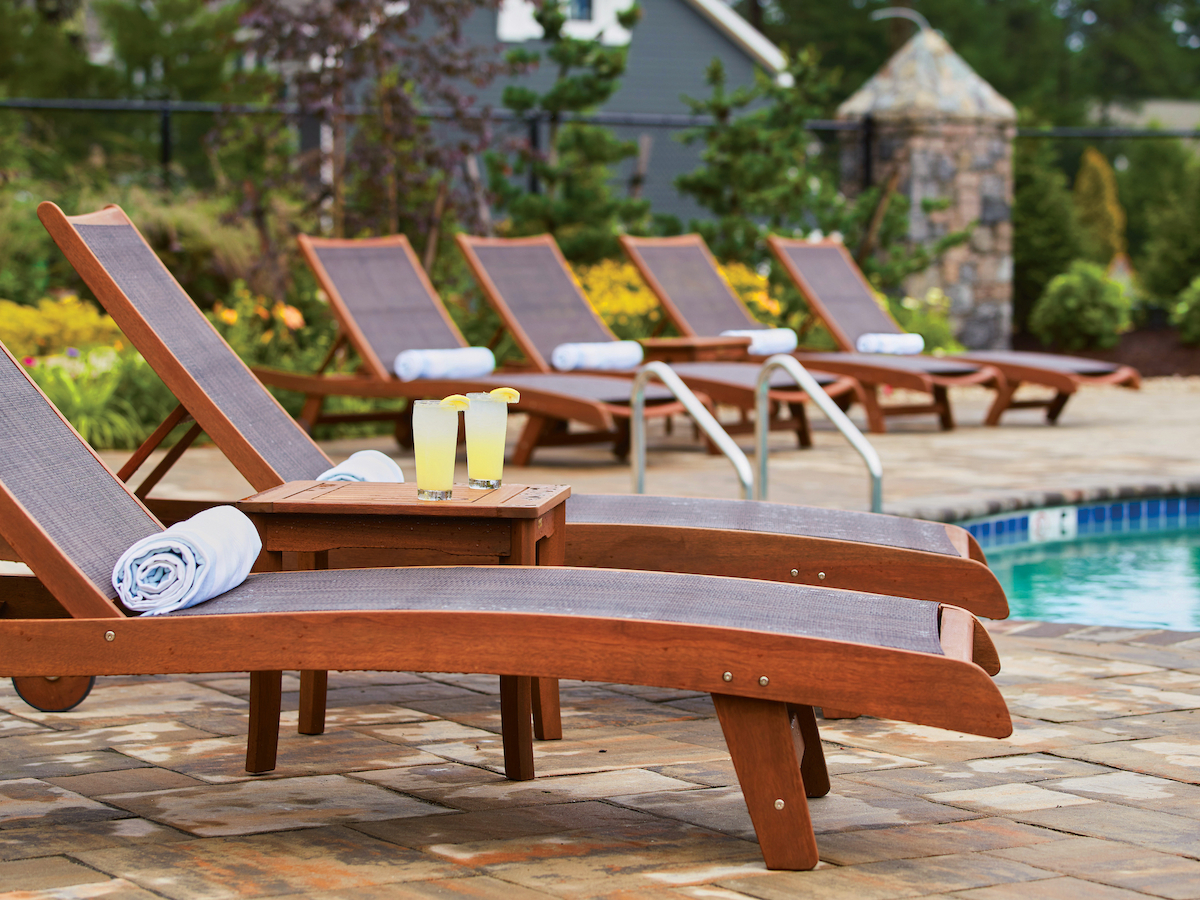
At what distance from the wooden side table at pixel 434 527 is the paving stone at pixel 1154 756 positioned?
1.16 metres

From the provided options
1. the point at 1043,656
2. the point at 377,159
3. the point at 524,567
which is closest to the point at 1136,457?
the point at 1043,656

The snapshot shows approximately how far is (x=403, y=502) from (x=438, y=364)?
5.00m

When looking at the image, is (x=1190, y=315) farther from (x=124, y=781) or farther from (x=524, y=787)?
(x=124, y=781)

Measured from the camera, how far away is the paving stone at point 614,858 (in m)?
2.51

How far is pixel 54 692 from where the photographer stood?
11.8 ft

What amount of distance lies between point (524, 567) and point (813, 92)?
36.0ft

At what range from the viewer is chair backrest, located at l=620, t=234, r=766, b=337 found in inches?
384

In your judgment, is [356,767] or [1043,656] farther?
[1043,656]

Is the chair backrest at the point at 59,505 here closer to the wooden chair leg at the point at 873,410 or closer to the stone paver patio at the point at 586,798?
the stone paver patio at the point at 586,798

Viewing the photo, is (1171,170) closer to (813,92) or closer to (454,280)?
(813,92)

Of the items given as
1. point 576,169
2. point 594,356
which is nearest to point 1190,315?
point 576,169

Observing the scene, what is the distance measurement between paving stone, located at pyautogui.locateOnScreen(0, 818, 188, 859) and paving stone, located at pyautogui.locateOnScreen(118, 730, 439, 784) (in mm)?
320

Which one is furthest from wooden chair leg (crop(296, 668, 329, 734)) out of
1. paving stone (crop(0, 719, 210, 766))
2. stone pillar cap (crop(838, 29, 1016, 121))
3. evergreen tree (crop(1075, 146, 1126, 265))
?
evergreen tree (crop(1075, 146, 1126, 265))

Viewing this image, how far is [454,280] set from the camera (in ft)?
38.6
